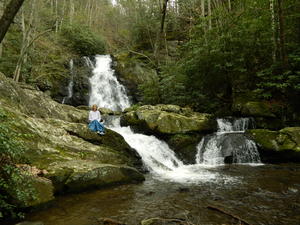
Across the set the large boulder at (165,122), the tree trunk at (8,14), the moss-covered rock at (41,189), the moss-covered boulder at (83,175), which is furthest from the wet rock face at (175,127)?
the tree trunk at (8,14)

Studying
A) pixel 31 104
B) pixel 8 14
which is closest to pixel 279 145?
pixel 31 104

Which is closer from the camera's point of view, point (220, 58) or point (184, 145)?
point (184, 145)

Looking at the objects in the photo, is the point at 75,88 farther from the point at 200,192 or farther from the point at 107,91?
the point at 200,192

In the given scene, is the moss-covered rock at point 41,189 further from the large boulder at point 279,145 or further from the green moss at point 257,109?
the green moss at point 257,109

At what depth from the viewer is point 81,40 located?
939 inches

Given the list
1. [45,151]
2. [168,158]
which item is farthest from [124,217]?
[168,158]

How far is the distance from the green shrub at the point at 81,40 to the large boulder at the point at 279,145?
1955 cm

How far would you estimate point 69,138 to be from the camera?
7.48m

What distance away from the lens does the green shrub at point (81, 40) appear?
2338 cm

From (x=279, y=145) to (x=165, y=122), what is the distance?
478 centimetres

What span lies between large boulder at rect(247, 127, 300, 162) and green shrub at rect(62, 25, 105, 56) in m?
19.5

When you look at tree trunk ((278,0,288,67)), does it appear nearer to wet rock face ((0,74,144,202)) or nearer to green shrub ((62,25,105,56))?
wet rock face ((0,74,144,202))

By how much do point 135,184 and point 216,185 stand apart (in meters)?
2.21

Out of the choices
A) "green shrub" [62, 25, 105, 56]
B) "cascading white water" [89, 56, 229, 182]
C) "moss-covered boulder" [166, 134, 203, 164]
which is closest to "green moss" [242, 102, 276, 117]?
"moss-covered boulder" [166, 134, 203, 164]
